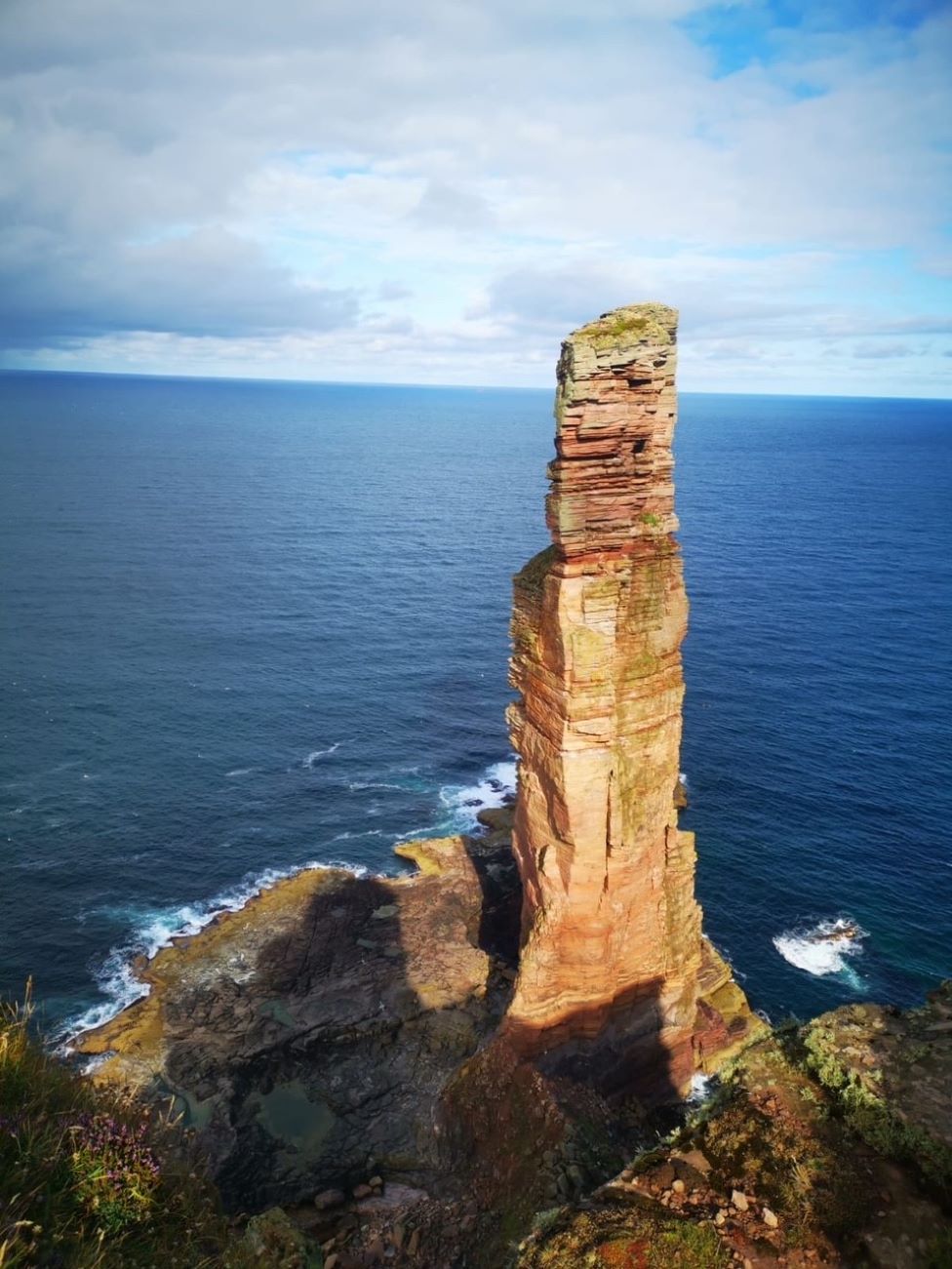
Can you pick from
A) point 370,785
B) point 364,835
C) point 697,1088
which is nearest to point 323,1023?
point 697,1088

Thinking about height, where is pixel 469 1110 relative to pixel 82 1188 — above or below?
below

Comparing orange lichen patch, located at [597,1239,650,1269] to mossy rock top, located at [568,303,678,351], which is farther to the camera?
mossy rock top, located at [568,303,678,351]

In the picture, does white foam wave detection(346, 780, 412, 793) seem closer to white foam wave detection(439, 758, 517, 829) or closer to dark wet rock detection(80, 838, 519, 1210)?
white foam wave detection(439, 758, 517, 829)

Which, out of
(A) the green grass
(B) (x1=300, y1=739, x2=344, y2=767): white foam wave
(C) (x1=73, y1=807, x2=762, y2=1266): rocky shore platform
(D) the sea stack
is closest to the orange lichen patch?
(A) the green grass

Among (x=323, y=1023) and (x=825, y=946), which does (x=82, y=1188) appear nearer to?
(x=323, y=1023)

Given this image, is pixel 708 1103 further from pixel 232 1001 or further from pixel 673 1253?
pixel 232 1001

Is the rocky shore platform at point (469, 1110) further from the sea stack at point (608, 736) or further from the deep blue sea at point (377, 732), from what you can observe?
the deep blue sea at point (377, 732)
